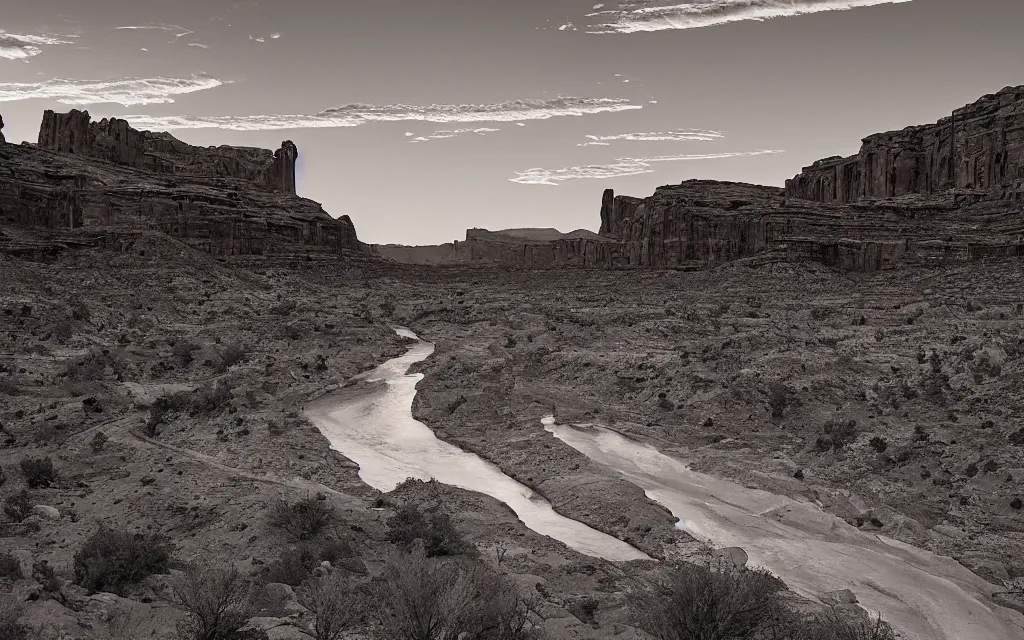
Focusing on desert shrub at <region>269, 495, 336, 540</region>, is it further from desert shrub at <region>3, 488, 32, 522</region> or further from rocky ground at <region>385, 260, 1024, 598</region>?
rocky ground at <region>385, 260, 1024, 598</region>

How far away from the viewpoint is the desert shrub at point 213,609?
909cm

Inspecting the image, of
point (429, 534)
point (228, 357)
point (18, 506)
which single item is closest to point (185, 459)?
point (18, 506)

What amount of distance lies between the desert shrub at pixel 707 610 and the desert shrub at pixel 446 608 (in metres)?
1.83

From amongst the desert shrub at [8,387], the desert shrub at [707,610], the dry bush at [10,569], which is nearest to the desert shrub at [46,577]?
the dry bush at [10,569]

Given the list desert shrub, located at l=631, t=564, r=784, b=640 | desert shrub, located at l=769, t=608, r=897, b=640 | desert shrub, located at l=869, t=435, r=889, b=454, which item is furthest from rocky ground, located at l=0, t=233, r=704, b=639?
desert shrub, located at l=869, t=435, r=889, b=454

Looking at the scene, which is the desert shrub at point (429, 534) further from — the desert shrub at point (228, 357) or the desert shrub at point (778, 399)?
the desert shrub at point (228, 357)

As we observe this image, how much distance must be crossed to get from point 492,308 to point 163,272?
2674cm

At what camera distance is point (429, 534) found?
13430mm

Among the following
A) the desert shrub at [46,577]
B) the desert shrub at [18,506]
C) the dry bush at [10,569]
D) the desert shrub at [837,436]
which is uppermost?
the dry bush at [10,569]

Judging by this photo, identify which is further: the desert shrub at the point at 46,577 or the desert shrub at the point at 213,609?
the desert shrub at the point at 46,577

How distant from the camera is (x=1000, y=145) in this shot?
291ft

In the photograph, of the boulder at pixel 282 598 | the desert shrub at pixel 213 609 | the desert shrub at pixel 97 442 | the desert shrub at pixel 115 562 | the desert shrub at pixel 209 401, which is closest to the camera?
the desert shrub at pixel 213 609

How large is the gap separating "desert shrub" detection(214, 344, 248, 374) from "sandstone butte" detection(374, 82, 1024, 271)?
2405 inches

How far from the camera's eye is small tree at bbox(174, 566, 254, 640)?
9094 millimetres
